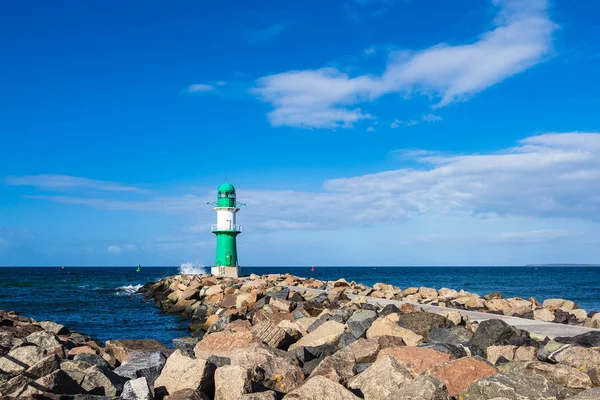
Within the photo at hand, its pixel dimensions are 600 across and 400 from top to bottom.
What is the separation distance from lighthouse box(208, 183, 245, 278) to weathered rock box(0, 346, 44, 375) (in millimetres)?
21895

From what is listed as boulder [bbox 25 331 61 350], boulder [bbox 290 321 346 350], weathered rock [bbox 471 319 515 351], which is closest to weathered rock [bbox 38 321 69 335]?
boulder [bbox 25 331 61 350]

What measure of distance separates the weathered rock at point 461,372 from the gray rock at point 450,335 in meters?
2.27

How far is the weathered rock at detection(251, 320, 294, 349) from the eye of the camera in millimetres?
8766

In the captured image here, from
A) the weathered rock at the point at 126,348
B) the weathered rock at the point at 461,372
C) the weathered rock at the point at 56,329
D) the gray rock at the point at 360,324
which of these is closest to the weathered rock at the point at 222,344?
the weathered rock at the point at 126,348

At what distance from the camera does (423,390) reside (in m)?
4.93

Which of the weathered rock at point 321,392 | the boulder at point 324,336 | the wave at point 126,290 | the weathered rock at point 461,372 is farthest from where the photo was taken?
the wave at point 126,290

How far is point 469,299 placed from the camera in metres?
16.1

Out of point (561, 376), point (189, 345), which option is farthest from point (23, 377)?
point (561, 376)

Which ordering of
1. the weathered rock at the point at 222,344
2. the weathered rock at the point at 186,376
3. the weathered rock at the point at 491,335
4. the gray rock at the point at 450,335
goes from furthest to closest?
1. the gray rock at the point at 450,335
2. the weathered rock at the point at 222,344
3. the weathered rock at the point at 491,335
4. the weathered rock at the point at 186,376

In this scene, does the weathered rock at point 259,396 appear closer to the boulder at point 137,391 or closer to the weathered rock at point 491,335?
the boulder at point 137,391

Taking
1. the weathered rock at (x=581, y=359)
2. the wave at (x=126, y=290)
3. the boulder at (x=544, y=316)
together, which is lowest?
the wave at (x=126, y=290)

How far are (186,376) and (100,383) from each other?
38.2 inches

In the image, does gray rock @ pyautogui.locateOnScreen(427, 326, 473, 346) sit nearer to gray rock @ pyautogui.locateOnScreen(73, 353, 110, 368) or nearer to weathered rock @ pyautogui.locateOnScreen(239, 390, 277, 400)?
weathered rock @ pyautogui.locateOnScreen(239, 390, 277, 400)

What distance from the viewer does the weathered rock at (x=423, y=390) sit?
16.1 ft
